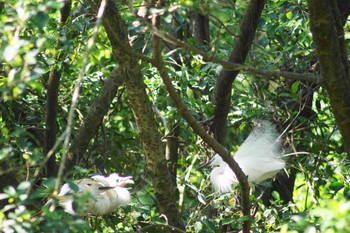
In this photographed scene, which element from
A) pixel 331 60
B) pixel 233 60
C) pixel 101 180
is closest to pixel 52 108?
pixel 101 180

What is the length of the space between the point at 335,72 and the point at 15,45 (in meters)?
1.07

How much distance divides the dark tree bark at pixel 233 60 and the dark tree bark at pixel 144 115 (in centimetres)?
60

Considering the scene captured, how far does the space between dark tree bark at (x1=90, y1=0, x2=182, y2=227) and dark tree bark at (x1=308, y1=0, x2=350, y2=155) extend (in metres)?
0.76

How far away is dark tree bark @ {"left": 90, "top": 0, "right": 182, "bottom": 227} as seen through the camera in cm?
275

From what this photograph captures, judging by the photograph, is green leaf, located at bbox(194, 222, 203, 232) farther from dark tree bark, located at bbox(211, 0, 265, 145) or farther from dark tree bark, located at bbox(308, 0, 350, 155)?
dark tree bark, located at bbox(308, 0, 350, 155)

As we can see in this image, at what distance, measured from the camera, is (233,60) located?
3428mm

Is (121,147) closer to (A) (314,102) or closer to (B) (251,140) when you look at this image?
(B) (251,140)

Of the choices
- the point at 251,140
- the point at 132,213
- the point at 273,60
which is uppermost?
the point at 273,60

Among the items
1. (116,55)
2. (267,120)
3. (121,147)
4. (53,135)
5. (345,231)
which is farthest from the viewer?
(121,147)

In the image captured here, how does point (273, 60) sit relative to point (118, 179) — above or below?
above

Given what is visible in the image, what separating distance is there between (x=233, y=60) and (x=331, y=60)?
120 cm

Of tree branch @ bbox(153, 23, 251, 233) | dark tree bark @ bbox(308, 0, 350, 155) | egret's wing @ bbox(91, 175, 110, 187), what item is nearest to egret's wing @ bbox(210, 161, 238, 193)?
egret's wing @ bbox(91, 175, 110, 187)

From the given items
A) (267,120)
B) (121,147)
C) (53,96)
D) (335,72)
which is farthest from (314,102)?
(335,72)

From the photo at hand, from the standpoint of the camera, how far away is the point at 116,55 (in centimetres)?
284
